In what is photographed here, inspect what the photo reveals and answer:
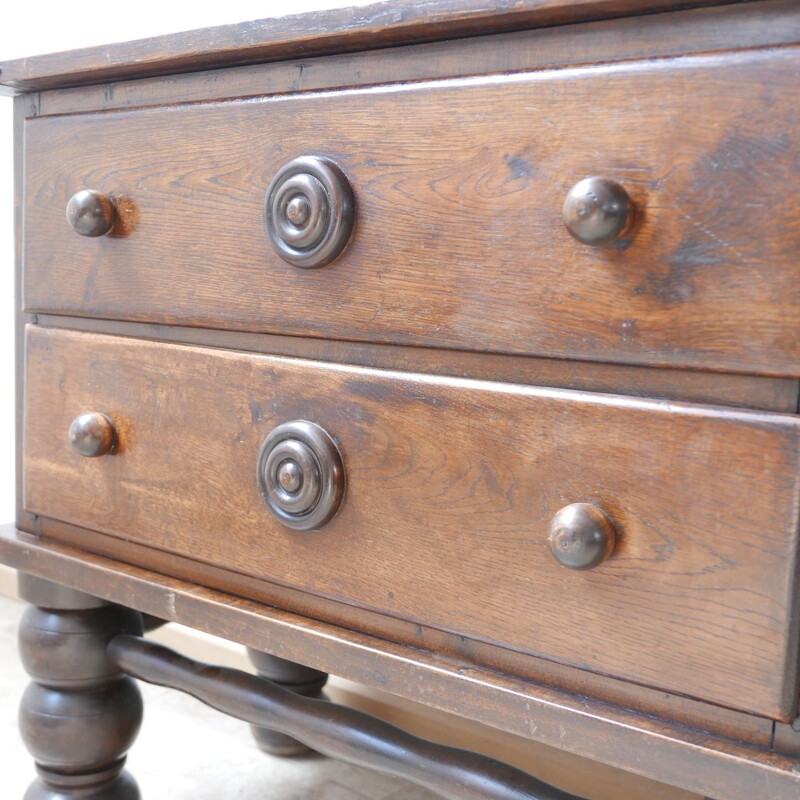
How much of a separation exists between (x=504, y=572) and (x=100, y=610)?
49 centimetres

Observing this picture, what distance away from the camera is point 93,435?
0.78 metres

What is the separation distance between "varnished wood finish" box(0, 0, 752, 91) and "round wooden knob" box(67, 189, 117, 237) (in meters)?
0.10

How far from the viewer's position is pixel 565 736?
56 cm

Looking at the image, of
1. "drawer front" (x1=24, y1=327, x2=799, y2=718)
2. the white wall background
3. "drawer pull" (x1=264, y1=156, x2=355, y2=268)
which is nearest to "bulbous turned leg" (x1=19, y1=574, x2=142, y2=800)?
"drawer front" (x1=24, y1=327, x2=799, y2=718)

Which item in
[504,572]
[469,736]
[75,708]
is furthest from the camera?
[469,736]

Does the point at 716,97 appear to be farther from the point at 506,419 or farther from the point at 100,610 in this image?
the point at 100,610

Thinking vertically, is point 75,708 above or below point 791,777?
below

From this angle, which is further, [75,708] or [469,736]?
[469,736]

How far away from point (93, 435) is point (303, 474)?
8.7 inches

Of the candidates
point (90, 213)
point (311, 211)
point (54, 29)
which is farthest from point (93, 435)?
point (54, 29)

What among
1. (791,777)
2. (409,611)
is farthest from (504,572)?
(791,777)

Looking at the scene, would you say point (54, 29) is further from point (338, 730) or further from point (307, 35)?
point (338, 730)

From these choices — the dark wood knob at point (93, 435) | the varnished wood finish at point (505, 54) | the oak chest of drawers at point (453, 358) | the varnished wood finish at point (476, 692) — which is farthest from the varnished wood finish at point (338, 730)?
the varnished wood finish at point (505, 54)

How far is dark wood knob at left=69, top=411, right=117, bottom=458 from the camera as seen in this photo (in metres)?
0.78
